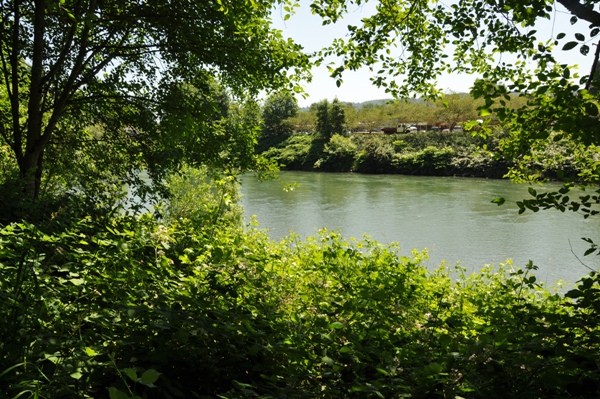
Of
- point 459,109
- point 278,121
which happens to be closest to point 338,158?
point 459,109

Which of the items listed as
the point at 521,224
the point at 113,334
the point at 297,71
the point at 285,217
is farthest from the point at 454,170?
the point at 113,334

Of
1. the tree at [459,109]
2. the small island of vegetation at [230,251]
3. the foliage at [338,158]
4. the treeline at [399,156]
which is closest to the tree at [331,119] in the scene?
the treeline at [399,156]

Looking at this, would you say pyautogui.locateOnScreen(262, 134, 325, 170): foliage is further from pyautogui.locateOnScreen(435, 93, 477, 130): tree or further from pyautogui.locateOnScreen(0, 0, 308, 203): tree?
pyautogui.locateOnScreen(0, 0, 308, 203): tree

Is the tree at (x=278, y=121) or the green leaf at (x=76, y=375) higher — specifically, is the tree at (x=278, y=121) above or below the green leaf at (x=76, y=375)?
above

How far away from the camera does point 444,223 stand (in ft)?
58.3

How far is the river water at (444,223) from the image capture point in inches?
510

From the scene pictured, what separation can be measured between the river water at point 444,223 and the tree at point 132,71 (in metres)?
2.31

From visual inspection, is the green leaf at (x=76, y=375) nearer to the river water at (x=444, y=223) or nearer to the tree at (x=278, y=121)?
the river water at (x=444, y=223)

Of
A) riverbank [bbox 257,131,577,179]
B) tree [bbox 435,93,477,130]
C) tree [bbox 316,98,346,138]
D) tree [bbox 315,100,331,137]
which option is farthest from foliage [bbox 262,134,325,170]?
tree [bbox 435,93,477,130]

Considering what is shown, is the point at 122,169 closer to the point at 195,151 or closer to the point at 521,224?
the point at 195,151

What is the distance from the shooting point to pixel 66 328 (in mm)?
2416

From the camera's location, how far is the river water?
42.5ft

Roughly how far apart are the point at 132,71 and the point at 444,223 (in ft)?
45.0

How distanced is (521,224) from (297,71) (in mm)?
13715
